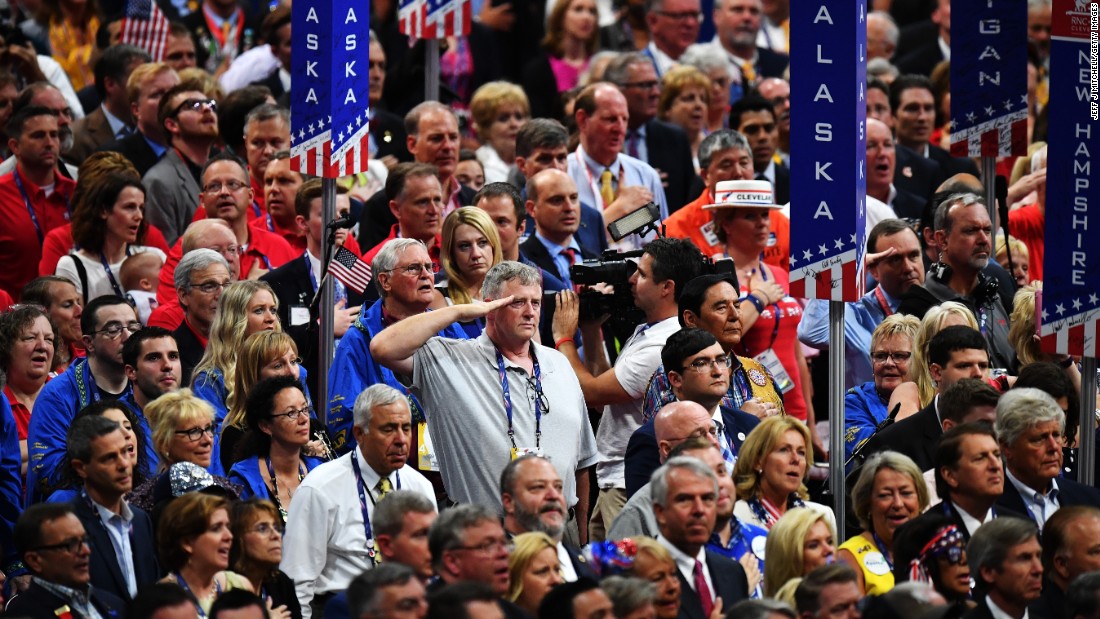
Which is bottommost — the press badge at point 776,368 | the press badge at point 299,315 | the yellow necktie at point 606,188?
the press badge at point 776,368

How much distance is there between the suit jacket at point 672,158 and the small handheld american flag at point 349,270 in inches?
167

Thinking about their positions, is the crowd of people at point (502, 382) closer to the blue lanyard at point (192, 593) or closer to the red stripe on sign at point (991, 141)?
the blue lanyard at point (192, 593)

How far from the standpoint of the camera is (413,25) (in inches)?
516

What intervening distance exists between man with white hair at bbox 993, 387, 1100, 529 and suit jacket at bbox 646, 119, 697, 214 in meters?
5.03

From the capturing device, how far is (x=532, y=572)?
8.38 m

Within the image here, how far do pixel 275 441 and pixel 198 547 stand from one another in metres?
1.12

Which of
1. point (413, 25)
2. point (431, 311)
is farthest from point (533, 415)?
point (413, 25)

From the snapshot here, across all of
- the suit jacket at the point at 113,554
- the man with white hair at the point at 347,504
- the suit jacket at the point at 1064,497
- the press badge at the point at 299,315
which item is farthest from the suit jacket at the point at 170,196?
the suit jacket at the point at 1064,497

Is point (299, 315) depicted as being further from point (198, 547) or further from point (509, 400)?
point (198, 547)

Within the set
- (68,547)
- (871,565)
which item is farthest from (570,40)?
(68,547)

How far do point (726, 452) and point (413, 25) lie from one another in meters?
4.33

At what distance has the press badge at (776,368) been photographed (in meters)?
11.2

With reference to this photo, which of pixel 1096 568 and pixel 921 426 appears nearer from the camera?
pixel 1096 568

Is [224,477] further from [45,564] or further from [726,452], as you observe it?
[726,452]
